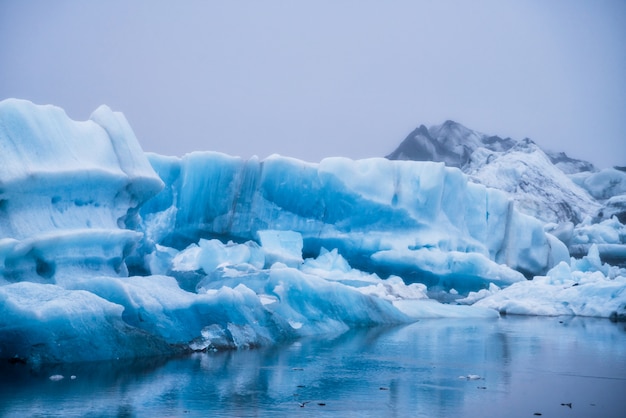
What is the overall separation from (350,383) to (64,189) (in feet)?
16.1

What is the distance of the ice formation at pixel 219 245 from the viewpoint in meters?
7.63

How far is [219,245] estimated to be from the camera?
1476 centimetres

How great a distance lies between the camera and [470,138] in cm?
3644

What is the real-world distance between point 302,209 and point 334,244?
3.38 feet

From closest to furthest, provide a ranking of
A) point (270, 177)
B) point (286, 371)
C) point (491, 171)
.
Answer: point (286, 371)
point (270, 177)
point (491, 171)

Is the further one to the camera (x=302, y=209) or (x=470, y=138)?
(x=470, y=138)

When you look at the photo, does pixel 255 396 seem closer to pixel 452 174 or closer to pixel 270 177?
pixel 270 177

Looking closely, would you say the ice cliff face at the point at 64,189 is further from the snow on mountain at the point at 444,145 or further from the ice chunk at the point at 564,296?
the snow on mountain at the point at 444,145

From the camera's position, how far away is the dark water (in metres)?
5.25

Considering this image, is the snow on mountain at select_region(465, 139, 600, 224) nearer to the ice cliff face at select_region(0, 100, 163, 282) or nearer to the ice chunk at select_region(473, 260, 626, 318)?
the ice chunk at select_region(473, 260, 626, 318)


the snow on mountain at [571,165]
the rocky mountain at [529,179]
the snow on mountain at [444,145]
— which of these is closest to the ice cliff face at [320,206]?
the rocky mountain at [529,179]

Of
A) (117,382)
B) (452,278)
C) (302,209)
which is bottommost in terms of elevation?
(117,382)

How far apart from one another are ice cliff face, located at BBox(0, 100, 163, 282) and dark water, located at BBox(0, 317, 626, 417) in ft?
7.72

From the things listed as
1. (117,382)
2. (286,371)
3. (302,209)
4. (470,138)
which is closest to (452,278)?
(302,209)
